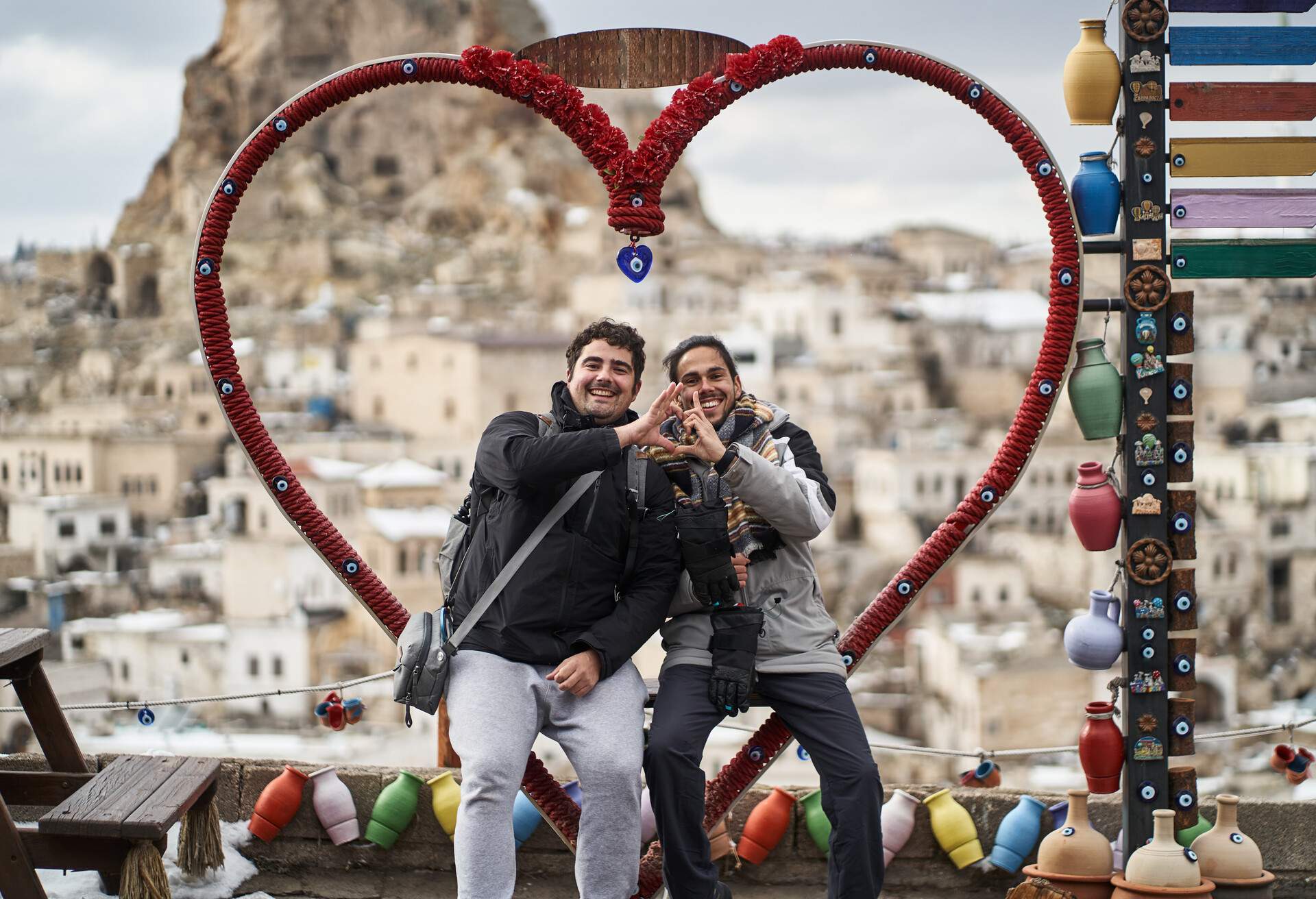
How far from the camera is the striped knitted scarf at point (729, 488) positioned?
11.6 feet

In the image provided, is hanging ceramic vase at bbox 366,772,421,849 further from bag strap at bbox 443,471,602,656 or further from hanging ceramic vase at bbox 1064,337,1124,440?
hanging ceramic vase at bbox 1064,337,1124,440

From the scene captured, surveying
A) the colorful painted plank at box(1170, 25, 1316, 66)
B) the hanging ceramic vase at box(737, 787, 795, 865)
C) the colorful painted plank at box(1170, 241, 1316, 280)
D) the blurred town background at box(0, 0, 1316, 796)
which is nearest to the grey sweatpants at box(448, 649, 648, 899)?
the hanging ceramic vase at box(737, 787, 795, 865)

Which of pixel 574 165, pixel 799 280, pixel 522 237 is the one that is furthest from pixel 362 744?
pixel 574 165

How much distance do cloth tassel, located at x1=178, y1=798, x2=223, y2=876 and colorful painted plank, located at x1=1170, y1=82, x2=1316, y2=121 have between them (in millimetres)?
2880

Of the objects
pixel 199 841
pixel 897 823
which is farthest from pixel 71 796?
pixel 897 823

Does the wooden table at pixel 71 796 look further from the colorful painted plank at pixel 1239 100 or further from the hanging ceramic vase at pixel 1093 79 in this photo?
the colorful painted plank at pixel 1239 100

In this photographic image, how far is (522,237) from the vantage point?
80812 mm

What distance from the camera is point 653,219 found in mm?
3789

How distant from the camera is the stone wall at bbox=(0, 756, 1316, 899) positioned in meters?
4.15

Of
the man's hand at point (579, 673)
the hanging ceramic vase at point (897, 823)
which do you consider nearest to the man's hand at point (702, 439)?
the man's hand at point (579, 673)

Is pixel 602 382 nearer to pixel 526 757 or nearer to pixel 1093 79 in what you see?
pixel 526 757

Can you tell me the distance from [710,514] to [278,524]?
4913 centimetres

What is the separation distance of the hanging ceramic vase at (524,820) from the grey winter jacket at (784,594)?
82 cm

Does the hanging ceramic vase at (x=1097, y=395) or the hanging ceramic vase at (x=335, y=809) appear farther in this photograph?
the hanging ceramic vase at (x=335, y=809)
